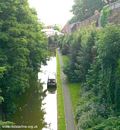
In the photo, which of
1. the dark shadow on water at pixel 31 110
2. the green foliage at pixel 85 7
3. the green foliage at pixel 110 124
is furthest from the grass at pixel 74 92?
the green foliage at pixel 85 7

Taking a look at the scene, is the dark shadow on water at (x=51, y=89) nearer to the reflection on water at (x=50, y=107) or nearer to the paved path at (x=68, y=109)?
the reflection on water at (x=50, y=107)

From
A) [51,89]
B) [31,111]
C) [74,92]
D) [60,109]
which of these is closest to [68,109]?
[60,109]

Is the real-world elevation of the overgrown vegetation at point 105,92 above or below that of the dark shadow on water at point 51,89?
above

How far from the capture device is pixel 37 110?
34.4 metres

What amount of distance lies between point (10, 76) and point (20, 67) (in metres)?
1.28

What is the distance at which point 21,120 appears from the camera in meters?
31.1

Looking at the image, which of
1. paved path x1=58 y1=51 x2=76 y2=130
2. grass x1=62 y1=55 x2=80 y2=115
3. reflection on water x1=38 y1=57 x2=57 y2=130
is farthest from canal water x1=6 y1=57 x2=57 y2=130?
grass x1=62 y1=55 x2=80 y2=115

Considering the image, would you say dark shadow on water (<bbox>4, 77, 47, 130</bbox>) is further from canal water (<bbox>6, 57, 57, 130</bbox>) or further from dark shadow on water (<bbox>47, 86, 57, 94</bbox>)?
dark shadow on water (<bbox>47, 86, 57, 94</bbox>)

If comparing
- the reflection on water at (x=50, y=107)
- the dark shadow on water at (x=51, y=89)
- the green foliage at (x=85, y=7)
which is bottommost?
the reflection on water at (x=50, y=107)

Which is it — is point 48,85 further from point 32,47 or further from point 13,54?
point 13,54

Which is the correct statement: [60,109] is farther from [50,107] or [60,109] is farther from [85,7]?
[85,7]

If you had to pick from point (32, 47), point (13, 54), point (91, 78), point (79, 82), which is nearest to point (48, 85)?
point (79, 82)

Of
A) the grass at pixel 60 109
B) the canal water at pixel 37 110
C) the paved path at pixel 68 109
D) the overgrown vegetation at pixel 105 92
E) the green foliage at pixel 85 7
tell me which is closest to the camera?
the overgrown vegetation at pixel 105 92

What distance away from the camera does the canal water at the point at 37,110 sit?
29978 mm
